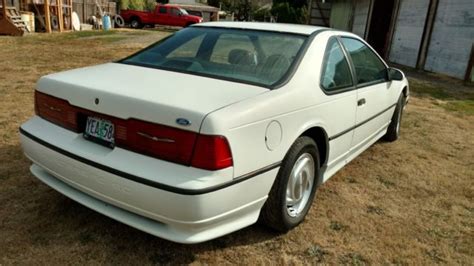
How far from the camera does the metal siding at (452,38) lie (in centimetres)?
1109

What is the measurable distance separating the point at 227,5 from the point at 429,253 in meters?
56.0

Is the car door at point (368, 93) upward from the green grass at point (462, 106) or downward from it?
upward

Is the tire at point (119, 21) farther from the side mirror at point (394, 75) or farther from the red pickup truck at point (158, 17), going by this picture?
the side mirror at point (394, 75)

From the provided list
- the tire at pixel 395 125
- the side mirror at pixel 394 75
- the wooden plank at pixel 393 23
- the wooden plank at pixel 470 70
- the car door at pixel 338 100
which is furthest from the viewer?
the wooden plank at pixel 393 23

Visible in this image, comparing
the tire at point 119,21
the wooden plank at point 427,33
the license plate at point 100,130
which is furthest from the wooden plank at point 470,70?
the tire at point 119,21

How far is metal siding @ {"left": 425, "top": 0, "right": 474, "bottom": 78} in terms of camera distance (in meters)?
11.1

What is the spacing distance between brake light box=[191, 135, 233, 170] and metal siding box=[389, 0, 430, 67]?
12.9 m

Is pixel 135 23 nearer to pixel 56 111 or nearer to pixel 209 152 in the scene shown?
pixel 56 111

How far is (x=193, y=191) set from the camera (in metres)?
2.08

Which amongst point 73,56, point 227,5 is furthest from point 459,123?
point 227,5

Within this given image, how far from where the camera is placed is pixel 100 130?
2430mm

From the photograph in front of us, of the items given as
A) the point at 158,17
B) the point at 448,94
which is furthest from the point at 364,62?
the point at 158,17

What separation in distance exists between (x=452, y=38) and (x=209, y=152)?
11754 millimetres

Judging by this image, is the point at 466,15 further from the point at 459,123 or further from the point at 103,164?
the point at 103,164
